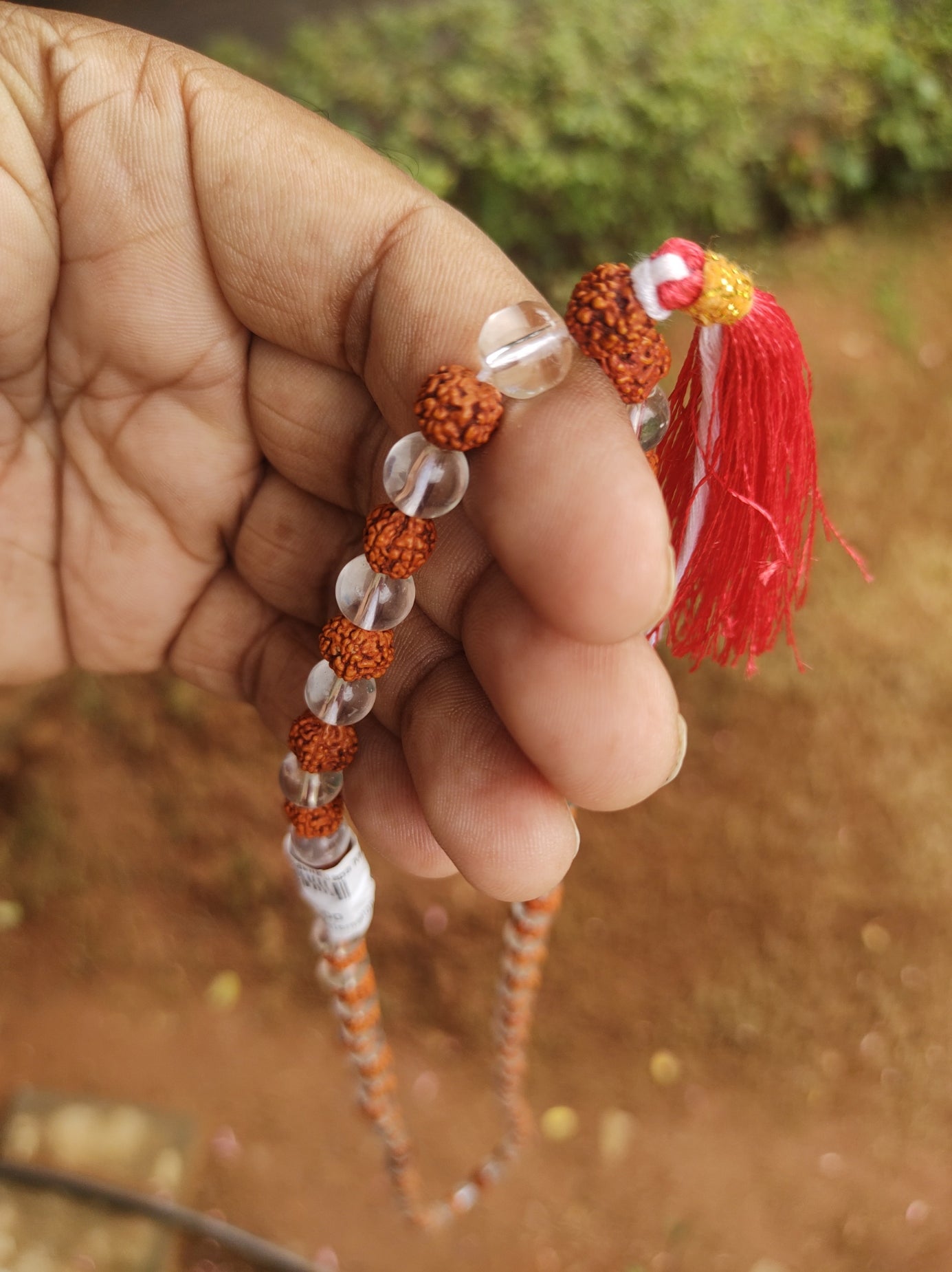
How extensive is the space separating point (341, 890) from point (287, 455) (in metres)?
0.38

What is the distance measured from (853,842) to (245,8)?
2.03 m

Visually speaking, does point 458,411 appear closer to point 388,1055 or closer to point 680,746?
point 680,746

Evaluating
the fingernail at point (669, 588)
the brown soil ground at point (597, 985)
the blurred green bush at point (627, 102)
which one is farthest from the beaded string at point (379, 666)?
the blurred green bush at point (627, 102)

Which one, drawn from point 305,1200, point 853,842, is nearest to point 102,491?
point 305,1200

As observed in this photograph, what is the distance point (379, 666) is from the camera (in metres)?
0.74

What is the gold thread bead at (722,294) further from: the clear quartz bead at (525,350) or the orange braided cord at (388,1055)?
the orange braided cord at (388,1055)

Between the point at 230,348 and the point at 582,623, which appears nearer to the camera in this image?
the point at 582,623

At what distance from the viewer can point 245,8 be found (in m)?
2.11

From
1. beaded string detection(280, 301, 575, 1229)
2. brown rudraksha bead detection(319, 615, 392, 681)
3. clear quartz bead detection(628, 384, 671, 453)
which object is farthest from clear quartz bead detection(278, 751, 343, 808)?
clear quartz bead detection(628, 384, 671, 453)

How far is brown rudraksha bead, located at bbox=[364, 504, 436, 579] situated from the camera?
682mm

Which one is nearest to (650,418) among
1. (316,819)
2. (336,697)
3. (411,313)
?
(411,313)

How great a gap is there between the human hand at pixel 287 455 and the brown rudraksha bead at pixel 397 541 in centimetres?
4

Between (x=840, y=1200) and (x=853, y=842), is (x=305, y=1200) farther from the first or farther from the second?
(x=853, y=842)

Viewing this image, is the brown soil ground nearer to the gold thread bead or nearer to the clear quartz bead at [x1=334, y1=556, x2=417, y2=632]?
the clear quartz bead at [x1=334, y1=556, x2=417, y2=632]
